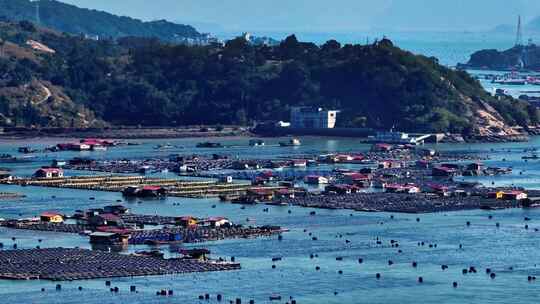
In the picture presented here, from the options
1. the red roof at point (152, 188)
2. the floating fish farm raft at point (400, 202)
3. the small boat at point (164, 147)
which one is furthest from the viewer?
the small boat at point (164, 147)

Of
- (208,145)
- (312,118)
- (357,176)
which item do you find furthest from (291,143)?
(357,176)

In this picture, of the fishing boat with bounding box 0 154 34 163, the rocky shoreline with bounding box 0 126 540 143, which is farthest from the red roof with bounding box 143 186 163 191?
the rocky shoreline with bounding box 0 126 540 143

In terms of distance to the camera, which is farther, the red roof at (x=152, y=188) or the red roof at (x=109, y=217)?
the red roof at (x=152, y=188)

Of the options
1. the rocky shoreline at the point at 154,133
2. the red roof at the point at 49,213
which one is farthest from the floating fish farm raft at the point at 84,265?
the rocky shoreline at the point at 154,133

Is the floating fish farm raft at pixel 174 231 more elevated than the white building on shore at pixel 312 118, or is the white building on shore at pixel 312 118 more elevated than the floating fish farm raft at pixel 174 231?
the white building on shore at pixel 312 118

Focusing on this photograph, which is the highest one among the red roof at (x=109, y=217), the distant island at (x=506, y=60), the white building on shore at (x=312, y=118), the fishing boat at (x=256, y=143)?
the distant island at (x=506, y=60)

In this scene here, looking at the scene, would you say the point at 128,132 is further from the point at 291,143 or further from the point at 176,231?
the point at 176,231

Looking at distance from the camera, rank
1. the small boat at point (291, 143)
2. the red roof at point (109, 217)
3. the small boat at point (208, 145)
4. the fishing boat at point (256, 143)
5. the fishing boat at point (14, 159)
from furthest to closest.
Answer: the small boat at point (291, 143), the fishing boat at point (256, 143), the small boat at point (208, 145), the fishing boat at point (14, 159), the red roof at point (109, 217)

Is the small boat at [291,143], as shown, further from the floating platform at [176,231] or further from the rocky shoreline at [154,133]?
the floating platform at [176,231]
